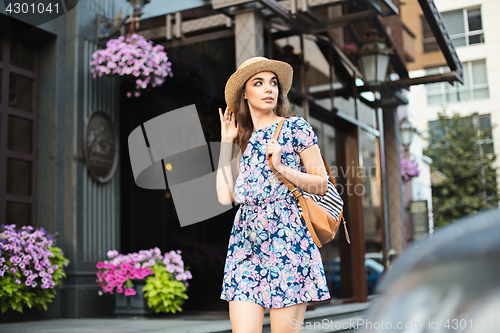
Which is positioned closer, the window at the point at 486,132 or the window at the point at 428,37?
the window at the point at 428,37

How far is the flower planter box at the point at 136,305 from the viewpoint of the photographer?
19.1 feet

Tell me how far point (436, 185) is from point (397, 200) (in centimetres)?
1311

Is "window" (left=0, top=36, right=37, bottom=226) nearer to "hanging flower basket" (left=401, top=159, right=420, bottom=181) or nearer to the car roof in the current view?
the car roof

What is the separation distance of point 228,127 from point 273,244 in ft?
2.37

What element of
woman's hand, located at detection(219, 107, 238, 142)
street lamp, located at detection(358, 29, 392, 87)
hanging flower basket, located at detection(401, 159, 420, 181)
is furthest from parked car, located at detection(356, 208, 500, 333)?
hanging flower basket, located at detection(401, 159, 420, 181)

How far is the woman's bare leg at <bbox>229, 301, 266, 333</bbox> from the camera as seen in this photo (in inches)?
95.8

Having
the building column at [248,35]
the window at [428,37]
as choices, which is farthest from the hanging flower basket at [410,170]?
the building column at [248,35]

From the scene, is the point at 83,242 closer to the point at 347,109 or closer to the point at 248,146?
the point at 248,146

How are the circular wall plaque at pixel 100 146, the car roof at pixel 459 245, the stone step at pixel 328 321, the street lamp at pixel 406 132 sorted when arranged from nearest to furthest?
the car roof at pixel 459 245 → the stone step at pixel 328 321 → the circular wall plaque at pixel 100 146 → the street lamp at pixel 406 132

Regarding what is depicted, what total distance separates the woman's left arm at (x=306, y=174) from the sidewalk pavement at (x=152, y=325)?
2.49m

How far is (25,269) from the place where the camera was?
16.6 feet

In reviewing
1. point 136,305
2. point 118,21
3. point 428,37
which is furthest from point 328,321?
point 428,37

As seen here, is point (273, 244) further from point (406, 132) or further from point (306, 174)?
point (406, 132)

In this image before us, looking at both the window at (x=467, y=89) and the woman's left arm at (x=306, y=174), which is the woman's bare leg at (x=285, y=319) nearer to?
the woman's left arm at (x=306, y=174)
